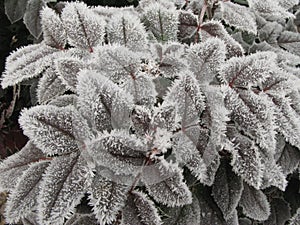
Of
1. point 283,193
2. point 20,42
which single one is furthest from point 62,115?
point 20,42

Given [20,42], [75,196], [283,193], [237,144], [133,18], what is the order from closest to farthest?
[75,196] < [237,144] < [133,18] < [283,193] < [20,42]

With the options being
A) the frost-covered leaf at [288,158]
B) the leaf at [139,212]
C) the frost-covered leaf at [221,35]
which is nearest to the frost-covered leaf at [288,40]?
the frost-covered leaf at [221,35]

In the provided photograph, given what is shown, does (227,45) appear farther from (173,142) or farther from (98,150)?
(98,150)

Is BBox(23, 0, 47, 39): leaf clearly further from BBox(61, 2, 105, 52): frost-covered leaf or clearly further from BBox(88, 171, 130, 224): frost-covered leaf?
BBox(88, 171, 130, 224): frost-covered leaf

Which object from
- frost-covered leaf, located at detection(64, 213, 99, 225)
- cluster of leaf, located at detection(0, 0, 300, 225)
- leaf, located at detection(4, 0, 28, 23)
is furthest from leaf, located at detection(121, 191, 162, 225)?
leaf, located at detection(4, 0, 28, 23)

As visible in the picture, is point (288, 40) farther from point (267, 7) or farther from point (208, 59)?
point (208, 59)

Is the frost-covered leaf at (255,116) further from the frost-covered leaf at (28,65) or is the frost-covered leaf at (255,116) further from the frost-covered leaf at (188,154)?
the frost-covered leaf at (28,65)
